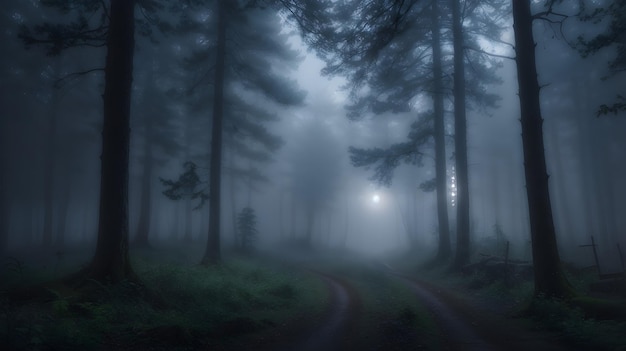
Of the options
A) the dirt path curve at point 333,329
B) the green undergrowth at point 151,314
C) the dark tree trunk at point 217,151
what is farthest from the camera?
the dark tree trunk at point 217,151

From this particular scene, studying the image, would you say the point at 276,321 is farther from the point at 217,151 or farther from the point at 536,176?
the point at 217,151

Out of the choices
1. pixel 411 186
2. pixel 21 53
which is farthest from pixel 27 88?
pixel 411 186

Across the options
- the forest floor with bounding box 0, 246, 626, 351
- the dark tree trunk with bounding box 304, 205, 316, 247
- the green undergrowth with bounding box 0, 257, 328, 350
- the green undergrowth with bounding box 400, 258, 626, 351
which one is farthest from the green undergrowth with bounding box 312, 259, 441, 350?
the dark tree trunk with bounding box 304, 205, 316, 247

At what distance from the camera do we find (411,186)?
44.5 m

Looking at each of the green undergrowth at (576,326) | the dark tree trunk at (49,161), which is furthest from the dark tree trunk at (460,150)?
the dark tree trunk at (49,161)

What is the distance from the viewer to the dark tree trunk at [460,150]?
19.7 metres

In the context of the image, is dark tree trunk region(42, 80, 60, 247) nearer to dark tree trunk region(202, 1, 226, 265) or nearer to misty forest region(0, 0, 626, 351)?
misty forest region(0, 0, 626, 351)

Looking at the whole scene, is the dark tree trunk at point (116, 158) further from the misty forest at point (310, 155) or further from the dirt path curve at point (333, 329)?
the dirt path curve at point (333, 329)

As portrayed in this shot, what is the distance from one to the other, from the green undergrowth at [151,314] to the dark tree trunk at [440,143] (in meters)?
11.4

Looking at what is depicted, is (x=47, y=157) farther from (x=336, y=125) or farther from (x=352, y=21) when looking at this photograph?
(x=336, y=125)

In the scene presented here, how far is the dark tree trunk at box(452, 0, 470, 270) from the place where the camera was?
19688mm

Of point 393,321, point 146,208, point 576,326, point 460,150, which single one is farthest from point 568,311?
point 146,208

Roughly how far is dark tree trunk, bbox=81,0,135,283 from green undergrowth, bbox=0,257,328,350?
2.34ft

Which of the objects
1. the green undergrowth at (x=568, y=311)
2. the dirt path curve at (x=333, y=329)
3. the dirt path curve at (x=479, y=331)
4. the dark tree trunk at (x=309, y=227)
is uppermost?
the dark tree trunk at (x=309, y=227)
